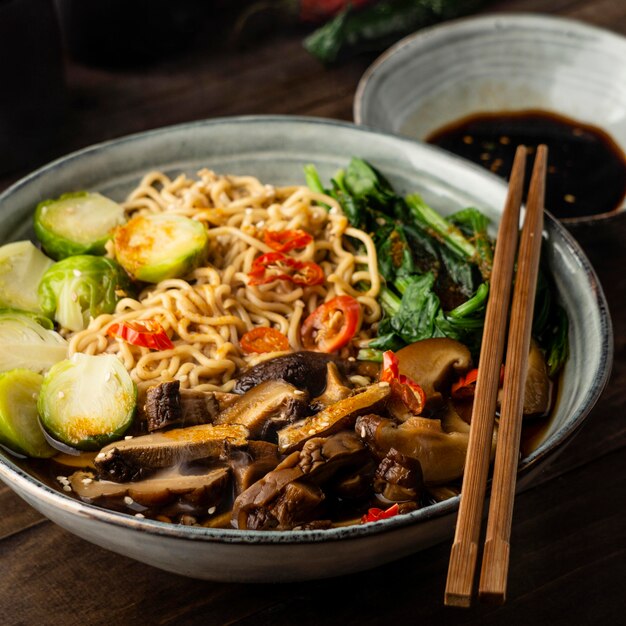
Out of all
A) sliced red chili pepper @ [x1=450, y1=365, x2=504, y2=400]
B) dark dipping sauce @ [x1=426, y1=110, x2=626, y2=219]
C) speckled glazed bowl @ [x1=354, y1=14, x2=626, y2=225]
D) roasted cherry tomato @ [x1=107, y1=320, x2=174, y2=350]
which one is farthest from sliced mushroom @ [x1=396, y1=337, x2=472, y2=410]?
speckled glazed bowl @ [x1=354, y1=14, x2=626, y2=225]

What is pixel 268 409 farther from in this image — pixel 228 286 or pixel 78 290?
pixel 78 290

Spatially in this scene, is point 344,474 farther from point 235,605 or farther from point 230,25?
point 230,25

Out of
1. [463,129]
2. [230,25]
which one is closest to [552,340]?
[463,129]

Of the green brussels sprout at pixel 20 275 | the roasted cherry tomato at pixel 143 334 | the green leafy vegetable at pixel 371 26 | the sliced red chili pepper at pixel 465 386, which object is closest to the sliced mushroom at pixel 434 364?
the sliced red chili pepper at pixel 465 386

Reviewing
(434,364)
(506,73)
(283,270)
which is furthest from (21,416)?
(506,73)

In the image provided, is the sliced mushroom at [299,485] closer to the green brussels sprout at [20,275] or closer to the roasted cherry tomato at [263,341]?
the roasted cherry tomato at [263,341]
